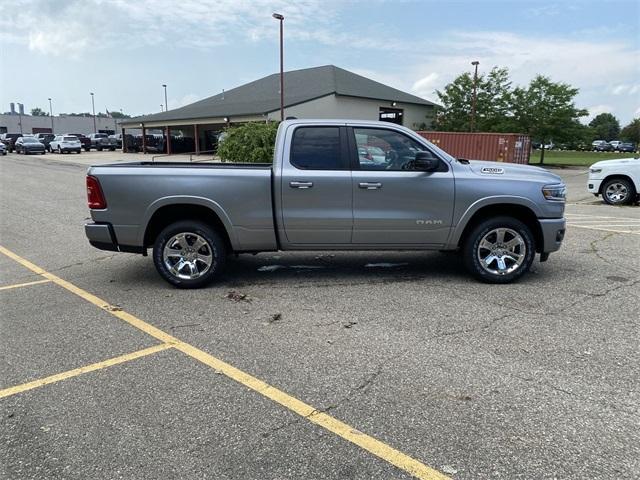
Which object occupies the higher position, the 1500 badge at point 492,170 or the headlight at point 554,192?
the 1500 badge at point 492,170

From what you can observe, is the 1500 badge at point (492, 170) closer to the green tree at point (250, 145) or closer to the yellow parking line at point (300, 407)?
the yellow parking line at point (300, 407)

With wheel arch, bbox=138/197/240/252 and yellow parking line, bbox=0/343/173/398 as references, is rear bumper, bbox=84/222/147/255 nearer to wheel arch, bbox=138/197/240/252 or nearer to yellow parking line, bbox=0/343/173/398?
wheel arch, bbox=138/197/240/252

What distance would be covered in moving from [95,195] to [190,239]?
112cm

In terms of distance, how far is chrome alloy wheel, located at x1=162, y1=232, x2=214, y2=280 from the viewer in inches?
223

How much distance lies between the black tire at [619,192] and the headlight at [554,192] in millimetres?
9049

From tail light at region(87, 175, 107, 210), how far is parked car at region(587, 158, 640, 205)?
41.6 feet

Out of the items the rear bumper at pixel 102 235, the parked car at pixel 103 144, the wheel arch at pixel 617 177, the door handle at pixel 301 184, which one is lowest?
the rear bumper at pixel 102 235

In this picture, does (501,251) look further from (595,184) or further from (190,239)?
(595,184)

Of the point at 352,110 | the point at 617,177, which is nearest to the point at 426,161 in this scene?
the point at 617,177

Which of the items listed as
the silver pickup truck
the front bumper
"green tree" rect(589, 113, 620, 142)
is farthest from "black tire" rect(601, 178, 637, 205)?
"green tree" rect(589, 113, 620, 142)

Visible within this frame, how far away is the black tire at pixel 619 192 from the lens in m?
13.1

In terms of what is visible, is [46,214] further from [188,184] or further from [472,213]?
[472,213]

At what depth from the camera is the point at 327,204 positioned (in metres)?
5.58

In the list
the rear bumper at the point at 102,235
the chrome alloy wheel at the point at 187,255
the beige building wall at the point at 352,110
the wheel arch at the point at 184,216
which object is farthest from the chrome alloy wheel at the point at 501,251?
the beige building wall at the point at 352,110
